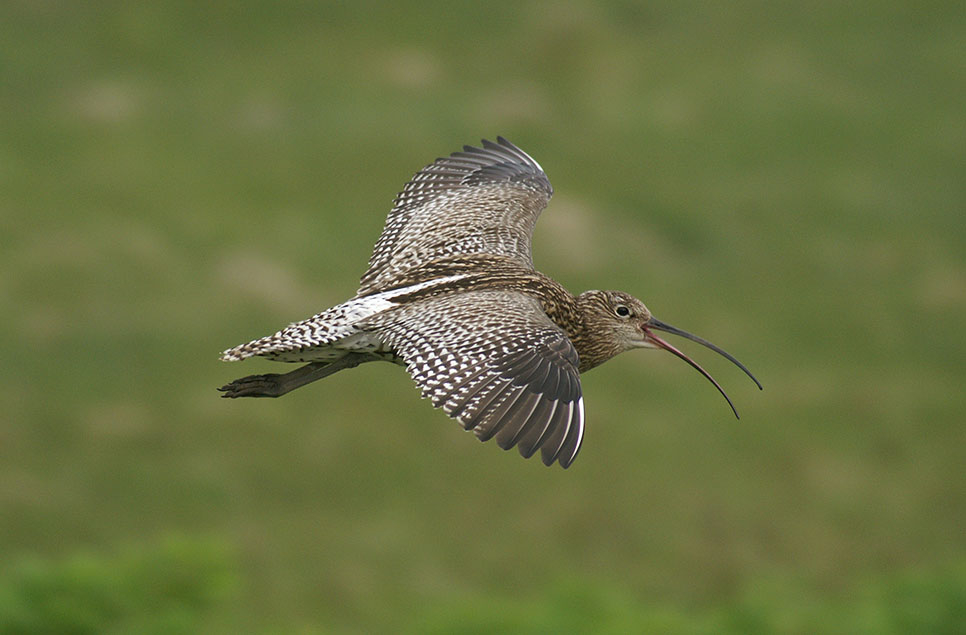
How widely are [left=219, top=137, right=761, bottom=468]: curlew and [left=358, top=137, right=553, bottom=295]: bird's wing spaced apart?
0.05 feet

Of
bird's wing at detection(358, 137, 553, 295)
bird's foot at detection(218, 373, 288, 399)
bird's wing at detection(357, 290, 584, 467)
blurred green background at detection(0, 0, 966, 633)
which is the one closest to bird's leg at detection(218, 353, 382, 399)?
bird's foot at detection(218, 373, 288, 399)

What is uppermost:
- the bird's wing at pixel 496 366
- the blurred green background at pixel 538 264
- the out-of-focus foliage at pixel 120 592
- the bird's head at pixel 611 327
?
the blurred green background at pixel 538 264

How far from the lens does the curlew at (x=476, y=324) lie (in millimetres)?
10859

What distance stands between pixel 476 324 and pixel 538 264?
38.2 metres

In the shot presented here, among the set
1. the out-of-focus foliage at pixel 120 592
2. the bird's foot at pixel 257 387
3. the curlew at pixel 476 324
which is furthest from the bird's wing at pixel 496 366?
the out-of-focus foliage at pixel 120 592

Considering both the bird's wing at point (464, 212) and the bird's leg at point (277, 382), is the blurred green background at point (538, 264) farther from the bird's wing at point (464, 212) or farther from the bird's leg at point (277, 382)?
the bird's leg at point (277, 382)

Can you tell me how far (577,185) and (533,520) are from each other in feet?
52.6

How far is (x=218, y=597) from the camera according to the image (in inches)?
890

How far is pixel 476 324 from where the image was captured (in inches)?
458

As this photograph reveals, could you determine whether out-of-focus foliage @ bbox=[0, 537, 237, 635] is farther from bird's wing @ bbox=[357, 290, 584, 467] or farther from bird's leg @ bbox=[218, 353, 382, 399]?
bird's wing @ bbox=[357, 290, 584, 467]

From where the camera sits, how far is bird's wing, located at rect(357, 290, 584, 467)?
420 inches

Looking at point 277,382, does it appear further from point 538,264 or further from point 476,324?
point 538,264

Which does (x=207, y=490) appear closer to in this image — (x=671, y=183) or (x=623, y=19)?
(x=671, y=183)

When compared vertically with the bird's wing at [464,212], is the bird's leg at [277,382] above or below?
below
